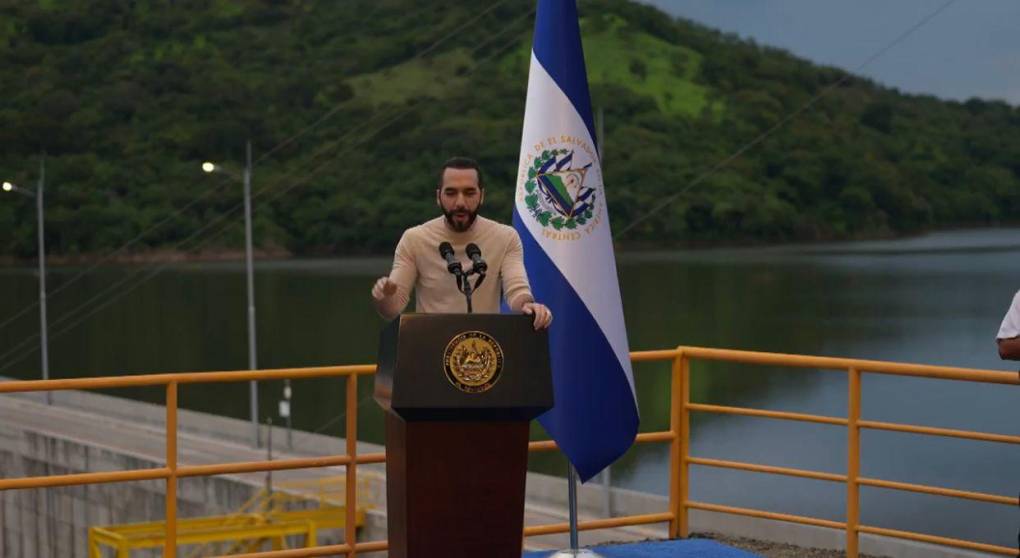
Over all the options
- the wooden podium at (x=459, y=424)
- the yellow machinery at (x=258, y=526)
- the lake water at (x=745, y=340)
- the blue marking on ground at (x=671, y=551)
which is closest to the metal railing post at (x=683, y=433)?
the blue marking on ground at (x=671, y=551)

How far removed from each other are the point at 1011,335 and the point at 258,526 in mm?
24623

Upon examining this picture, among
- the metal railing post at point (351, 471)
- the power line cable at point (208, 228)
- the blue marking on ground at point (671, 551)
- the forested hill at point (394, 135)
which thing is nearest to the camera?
the metal railing post at point (351, 471)

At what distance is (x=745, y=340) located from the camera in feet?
279

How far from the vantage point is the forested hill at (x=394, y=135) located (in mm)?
90938

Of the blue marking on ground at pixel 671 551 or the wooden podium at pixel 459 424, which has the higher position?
the wooden podium at pixel 459 424

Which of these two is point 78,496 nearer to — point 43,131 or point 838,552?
point 838,552

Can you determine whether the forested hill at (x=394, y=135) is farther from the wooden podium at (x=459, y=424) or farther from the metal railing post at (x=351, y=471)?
the wooden podium at (x=459, y=424)

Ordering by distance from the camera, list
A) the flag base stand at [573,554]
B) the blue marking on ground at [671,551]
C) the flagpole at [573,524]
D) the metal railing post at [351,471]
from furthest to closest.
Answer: the blue marking on ground at [671,551] < the flag base stand at [573,554] < the flagpole at [573,524] < the metal railing post at [351,471]

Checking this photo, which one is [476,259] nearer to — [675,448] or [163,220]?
[675,448]

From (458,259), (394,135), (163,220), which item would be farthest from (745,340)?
(458,259)

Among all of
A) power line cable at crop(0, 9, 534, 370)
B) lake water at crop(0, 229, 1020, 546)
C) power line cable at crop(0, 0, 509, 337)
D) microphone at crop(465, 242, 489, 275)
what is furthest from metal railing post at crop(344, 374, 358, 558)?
power line cable at crop(0, 9, 534, 370)

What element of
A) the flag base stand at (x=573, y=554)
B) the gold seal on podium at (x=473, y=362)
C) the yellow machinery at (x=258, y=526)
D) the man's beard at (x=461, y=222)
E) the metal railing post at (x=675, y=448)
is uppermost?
the man's beard at (x=461, y=222)

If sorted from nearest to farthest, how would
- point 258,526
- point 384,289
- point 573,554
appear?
1. point 384,289
2. point 573,554
3. point 258,526

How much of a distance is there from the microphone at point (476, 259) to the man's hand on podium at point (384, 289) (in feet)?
0.88
